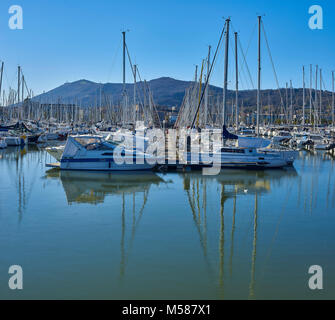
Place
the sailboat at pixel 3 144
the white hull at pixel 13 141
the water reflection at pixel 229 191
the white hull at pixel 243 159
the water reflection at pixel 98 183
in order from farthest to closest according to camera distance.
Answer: the white hull at pixel 13 141
the sailboat at pixel 3 144
the white hull at pixel 243 159
the water reflection at pixel 98 183
the water reflection at pixel 229 191

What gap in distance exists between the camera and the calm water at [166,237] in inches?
358

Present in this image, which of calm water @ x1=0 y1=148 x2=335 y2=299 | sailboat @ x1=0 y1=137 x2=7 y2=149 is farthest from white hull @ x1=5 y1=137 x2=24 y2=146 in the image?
calm water @ x1=0 y1=148 x2=335 y2=299

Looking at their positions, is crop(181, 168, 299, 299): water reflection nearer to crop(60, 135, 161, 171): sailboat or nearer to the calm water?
the calm water

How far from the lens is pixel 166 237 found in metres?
12.3

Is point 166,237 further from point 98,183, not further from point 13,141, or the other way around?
point 13,141

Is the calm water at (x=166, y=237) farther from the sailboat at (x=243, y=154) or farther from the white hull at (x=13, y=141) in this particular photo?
the white hull at (x=13, y=141)

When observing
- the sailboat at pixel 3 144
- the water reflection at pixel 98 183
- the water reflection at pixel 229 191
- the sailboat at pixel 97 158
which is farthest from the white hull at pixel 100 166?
the sailboat at pixel 3 144

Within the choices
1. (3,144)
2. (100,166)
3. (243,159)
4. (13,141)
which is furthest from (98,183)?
(13,141)

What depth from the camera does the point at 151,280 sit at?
9.33 meters

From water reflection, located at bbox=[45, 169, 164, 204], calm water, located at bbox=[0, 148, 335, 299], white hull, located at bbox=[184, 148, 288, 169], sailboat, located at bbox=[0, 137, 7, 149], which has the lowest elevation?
calm water, located at bbox=[0, 148, 335, 299]

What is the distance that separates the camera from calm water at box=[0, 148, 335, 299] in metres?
9.10
